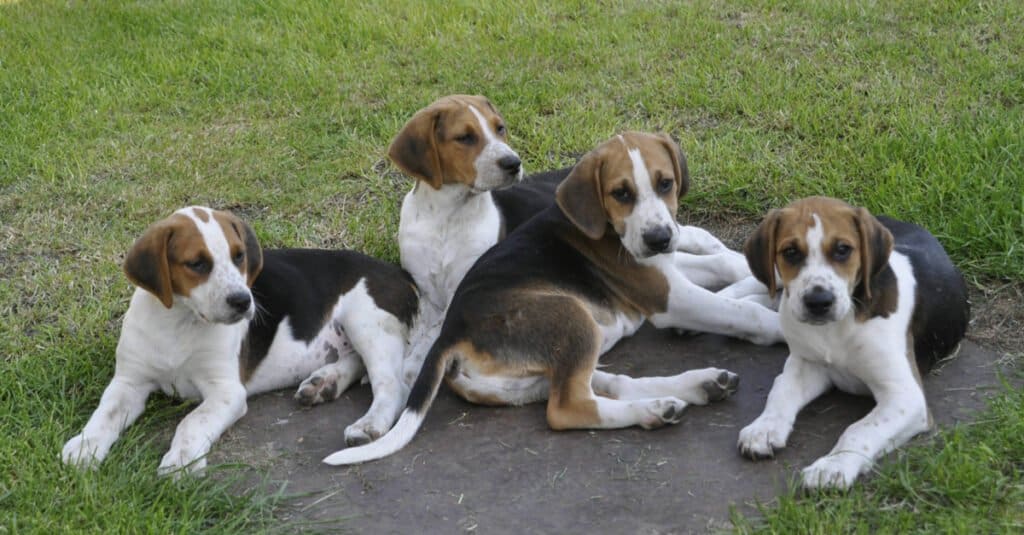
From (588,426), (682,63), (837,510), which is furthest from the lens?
(682,63)

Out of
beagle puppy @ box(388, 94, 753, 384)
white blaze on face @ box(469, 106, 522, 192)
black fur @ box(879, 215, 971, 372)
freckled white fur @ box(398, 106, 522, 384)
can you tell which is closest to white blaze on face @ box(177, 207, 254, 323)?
beagle puppy @ box(388, 94, 753, 384)

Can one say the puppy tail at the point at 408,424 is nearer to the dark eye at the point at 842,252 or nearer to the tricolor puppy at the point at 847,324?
the tricolor puppy at the point at 847,324

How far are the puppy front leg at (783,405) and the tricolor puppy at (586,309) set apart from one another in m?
0.38

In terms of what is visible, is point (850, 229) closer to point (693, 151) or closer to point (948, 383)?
point (948, 383)

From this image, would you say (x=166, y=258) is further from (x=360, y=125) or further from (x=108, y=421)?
(x=360, y=125)

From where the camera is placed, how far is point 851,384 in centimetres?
636

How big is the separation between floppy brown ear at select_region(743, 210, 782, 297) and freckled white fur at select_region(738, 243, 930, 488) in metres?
0.16

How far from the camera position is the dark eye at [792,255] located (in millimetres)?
5930

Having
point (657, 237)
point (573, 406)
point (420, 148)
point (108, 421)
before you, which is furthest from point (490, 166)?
point (108, 421)

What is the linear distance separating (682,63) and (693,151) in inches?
79.6

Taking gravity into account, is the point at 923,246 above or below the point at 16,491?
above

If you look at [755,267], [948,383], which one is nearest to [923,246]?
[948,383]

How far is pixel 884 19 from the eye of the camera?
11953 millimetres

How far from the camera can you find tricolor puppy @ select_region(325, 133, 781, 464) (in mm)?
6445
